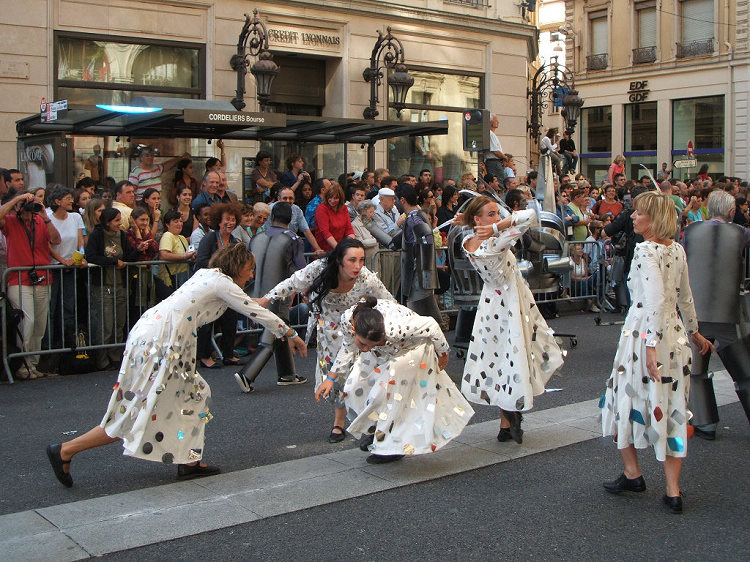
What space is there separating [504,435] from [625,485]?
1.35m

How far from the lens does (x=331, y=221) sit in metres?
12.0

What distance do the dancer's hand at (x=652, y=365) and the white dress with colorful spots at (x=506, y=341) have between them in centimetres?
132

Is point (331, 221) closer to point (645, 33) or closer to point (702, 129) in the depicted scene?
point (702, 129)

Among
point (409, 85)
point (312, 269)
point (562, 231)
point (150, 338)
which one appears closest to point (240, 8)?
point (409, 85)

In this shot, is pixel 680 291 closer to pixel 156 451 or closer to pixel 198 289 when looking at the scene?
pixel 198 289

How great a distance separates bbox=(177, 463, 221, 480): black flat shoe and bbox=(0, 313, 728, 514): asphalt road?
0.30ft

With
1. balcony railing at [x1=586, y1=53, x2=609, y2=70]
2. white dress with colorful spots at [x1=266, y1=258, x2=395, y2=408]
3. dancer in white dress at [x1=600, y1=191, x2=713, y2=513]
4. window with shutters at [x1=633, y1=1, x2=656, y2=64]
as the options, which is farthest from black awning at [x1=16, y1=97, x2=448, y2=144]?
balcony railing at [x1=586, y1=53, x2=609, y2=70]

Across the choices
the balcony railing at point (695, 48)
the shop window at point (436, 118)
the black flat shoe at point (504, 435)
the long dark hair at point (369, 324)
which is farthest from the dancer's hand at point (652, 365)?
the balcony railing at point (695, 48)

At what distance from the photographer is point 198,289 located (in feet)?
19.5

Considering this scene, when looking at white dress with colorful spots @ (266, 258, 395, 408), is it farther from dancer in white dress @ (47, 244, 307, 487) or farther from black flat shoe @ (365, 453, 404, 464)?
dancer in white dress @ (47, 244, 307, 487)

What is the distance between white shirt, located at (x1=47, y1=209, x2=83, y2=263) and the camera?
10.1 meters

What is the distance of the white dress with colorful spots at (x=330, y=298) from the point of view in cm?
690

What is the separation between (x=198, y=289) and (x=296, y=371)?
160 inches

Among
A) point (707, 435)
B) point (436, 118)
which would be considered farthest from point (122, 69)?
point (707, 435)
